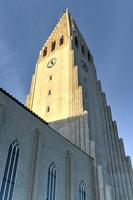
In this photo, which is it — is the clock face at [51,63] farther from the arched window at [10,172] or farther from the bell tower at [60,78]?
the arched window at [10,172]

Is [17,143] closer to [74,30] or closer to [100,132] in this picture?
[100,132]

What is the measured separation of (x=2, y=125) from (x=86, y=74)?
2105cm

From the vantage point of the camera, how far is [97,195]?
66.2 feet

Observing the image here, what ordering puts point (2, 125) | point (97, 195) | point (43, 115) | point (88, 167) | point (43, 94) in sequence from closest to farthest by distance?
point (2, 125) < point (97, 195) < point (88, 167) < point (43, 115) < point (43, 94)

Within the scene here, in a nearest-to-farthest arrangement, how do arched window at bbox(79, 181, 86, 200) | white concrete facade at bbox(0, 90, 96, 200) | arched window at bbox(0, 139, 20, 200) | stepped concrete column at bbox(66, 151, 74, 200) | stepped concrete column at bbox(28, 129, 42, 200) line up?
arched window at bbox(0, 139, 20, 200), stepped concrete column at bbox(28, 129, 42, 200), white concrete facade at bbox(0, 90, 96, 200), stepped concrete column at bbox(66, 151, 74, 200), arched window at bbox(79, 181, 86, 200)

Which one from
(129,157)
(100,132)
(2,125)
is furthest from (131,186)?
(2,125)

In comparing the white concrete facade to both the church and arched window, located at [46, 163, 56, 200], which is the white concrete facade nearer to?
the church

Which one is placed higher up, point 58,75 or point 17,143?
point 58,75

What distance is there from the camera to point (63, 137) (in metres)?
20.1

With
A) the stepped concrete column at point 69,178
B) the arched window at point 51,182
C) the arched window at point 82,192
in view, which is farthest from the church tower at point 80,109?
the arched window at point 51,182

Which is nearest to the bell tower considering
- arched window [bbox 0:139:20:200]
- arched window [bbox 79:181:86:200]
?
arched window [bbox 79:181:86:200]

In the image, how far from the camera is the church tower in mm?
24034

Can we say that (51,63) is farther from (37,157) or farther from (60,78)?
(37,157)

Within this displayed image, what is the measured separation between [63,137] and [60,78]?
13692mm
